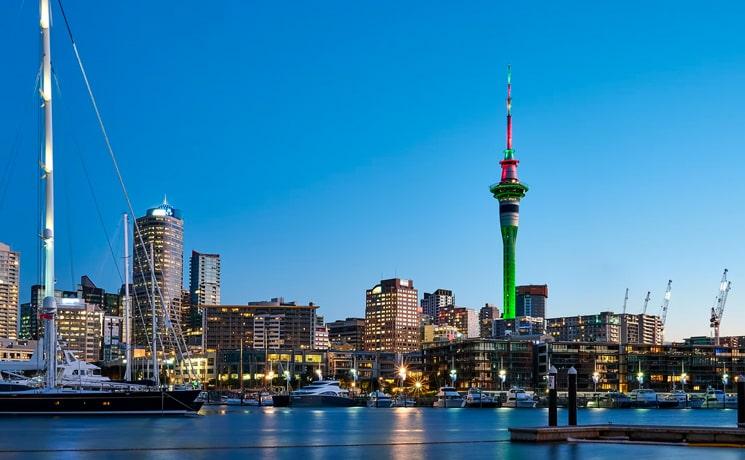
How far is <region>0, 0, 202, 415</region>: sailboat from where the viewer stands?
90.8 metres

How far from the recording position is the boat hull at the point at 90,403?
353 feet

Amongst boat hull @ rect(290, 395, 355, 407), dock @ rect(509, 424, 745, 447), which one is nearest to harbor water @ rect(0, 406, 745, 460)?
dock @ rect(509, 424, 745, 447)

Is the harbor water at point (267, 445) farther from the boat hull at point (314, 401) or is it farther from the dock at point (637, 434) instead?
the boat hull at point (314, 401)

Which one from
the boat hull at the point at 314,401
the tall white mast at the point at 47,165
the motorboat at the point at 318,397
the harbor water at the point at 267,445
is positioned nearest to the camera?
the harbor water at the point at 267,445

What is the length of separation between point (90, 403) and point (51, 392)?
444cm

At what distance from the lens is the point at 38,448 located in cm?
6631

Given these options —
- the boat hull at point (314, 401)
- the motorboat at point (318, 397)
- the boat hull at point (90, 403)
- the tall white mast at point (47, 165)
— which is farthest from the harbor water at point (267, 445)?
the motorboat at point (318, 397)

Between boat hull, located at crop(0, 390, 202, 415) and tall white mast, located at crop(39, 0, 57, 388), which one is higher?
tall white mast, located at crop(39, 0, 57, 388)

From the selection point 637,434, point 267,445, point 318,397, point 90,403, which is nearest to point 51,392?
point 90,403

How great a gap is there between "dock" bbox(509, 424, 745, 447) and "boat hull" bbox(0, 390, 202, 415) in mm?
55879

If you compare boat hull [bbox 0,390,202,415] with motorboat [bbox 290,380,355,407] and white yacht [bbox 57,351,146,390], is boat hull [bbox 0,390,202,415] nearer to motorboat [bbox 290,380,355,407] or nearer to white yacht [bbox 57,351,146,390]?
white yacht [bbox 57,351,146,390]

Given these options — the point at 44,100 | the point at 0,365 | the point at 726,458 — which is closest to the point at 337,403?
the point at 0,365

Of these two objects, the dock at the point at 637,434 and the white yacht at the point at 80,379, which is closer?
the dock at the point at 637,434

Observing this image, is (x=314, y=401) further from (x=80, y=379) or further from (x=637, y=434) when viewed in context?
(x=637, y=434)
